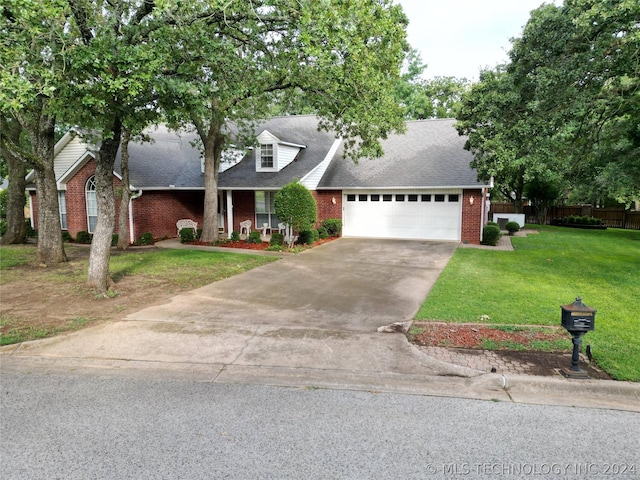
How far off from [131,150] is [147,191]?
3642 mm

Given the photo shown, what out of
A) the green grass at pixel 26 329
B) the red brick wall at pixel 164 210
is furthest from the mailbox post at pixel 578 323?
the red brick wall at pixel 164 210

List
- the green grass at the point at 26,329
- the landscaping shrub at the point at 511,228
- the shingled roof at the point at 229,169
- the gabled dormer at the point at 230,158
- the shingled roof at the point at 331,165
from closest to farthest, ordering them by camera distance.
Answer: the green grass at the point at 26,329 → the shingled roof at the point at 331,165 → the shingled roof at the point at 229,169 → the gabled dormer at the point at 230,158 → the landscaping shrub at the point at 511,228

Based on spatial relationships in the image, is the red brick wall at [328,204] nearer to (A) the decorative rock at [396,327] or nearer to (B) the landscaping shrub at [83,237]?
(B) the landscaping shrub at [83,237]

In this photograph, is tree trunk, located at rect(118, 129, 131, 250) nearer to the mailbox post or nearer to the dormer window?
the dormer window

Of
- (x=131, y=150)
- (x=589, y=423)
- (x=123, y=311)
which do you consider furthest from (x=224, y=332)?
(x=131, y=150)

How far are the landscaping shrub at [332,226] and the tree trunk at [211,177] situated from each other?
16.7 feet

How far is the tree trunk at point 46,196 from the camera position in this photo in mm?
12375

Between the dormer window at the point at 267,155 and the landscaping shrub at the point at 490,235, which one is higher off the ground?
the dormer window at the point at 267,155

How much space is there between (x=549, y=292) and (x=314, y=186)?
1229cm

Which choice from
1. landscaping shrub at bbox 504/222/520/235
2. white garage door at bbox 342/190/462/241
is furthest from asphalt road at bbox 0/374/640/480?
landscaping shrub at bbox 504/222/520/235

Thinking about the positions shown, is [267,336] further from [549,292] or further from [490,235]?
[490,235]

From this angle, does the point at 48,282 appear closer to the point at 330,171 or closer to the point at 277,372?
the point at 277,372

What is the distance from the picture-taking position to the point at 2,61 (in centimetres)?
666

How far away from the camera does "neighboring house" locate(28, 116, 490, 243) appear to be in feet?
59.7
